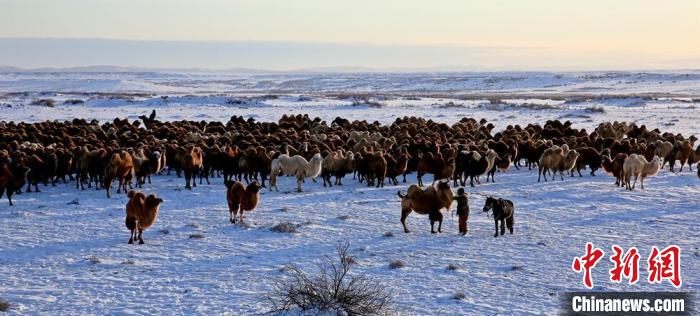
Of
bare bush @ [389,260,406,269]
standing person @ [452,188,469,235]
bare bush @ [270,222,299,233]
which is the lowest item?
bare bush @ [389,260,406,269]

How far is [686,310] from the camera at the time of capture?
8.39m

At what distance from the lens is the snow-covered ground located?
8.74m

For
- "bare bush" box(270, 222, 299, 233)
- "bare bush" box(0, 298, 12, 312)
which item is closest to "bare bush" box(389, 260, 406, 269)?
"bare bush" box(270, 222, 299, 233)

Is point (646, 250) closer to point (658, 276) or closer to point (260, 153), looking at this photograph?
point (658, 276)

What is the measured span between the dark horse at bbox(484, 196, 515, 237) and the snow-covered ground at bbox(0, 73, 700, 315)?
0.26 meters

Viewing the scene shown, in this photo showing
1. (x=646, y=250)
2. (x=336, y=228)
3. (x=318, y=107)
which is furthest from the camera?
(x=318, y=107)

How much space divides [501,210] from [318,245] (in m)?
3.18

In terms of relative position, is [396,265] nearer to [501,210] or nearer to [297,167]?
[501,210]

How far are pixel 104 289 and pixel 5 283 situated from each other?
1.40m

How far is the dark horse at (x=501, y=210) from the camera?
1188cm

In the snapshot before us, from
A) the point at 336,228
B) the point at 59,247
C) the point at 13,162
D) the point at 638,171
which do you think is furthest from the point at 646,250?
the point at 13,162

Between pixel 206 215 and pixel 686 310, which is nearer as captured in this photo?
pixel 686 310

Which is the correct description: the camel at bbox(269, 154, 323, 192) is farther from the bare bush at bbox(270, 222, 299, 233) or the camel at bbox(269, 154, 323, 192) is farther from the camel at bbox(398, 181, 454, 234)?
the camel at bbox(398, 181, 454, 234)

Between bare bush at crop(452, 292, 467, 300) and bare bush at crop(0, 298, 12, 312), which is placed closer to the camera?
bare bush at crop(0, 298, 12, 312)
